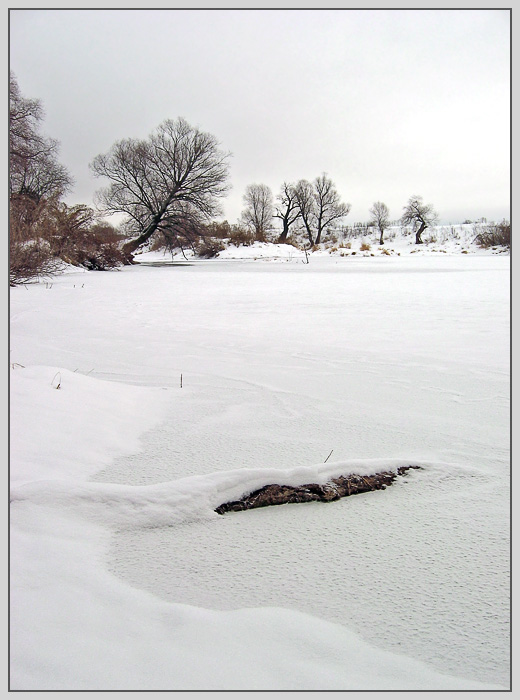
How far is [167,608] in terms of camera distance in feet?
3.27

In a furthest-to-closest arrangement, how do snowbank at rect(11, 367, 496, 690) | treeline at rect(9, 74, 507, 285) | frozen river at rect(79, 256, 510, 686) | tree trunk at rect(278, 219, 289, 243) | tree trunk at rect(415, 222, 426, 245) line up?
tree trunk at rect(278, 219, 289, 243) < tree trunk at rect(415, 222, 426, 245) < treeline at rect(9, 74, 507, 285) < frozen river at rect(79, 256, 510, 686) < snowbank at rect(11, 367, 496, 690)

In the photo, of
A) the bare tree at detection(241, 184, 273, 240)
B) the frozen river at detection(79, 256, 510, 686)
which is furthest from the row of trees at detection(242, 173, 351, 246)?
the frozen river at detection(79, 256, 510, 686)

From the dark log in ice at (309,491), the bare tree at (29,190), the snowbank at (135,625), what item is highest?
the bare tree at (29,190)

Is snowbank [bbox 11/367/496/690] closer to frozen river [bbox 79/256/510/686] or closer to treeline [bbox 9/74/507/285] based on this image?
frozen river [bbox 79/256/510/686]

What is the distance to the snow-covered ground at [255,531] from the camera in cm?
87

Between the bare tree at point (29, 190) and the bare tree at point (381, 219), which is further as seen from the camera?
the bare tree at point (381, 219)

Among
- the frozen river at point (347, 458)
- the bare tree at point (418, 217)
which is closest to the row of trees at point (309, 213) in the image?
the bare tree at point (418, 217)

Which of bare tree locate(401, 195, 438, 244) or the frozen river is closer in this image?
the frozen river

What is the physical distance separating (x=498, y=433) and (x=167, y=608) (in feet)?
5.26

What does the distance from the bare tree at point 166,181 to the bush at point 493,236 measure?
38.9 feet

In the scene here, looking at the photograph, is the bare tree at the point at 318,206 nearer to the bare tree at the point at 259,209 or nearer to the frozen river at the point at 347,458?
the bare tree at the point at 259,209

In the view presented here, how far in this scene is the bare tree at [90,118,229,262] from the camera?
1969cm

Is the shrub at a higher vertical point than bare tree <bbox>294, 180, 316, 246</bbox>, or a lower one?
lower

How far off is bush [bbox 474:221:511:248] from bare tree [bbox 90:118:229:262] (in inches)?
466
